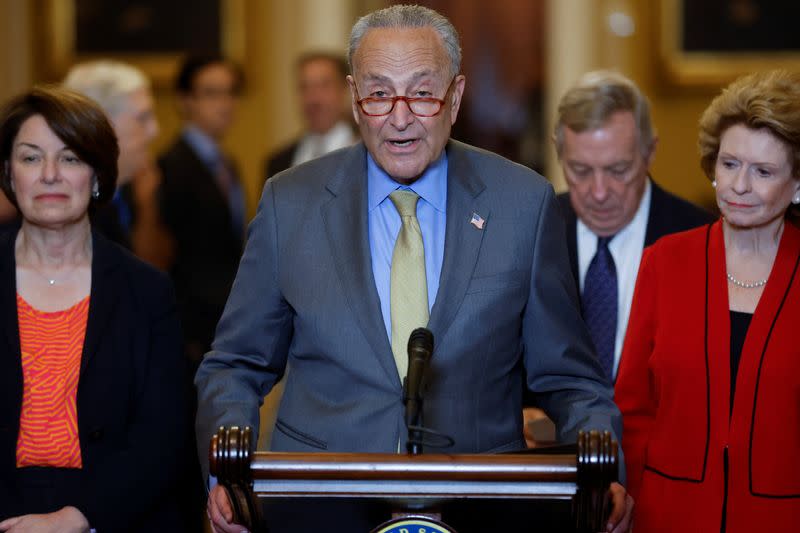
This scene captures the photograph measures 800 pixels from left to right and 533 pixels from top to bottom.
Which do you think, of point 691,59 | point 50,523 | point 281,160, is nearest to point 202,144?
point 281,160

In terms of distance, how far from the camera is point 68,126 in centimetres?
322

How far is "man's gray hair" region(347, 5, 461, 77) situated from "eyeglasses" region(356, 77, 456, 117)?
108 mm

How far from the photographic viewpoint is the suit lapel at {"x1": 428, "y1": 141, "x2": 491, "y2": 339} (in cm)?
265

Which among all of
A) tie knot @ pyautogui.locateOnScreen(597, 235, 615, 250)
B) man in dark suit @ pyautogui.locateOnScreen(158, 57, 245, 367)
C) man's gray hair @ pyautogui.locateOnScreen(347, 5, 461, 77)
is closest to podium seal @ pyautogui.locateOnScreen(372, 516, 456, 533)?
man's gray hair @ pyautogui.locateOnScreen(347, 5, 461, 77)

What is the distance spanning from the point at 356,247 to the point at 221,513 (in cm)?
66

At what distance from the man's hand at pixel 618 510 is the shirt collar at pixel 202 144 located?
14.1 feet

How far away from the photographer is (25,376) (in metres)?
3.12

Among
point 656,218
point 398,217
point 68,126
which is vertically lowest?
point 656,218

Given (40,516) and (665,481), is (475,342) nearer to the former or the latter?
(665,481)

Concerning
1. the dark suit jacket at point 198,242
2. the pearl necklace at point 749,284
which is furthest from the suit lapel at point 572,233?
the dark suit jacket at point 198,242

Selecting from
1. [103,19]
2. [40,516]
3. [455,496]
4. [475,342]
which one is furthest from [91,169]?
[103,19]

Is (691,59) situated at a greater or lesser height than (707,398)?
greater

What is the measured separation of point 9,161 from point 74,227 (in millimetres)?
246

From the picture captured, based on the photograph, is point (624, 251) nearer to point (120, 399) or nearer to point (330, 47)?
point (120, 399)
